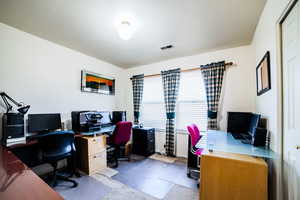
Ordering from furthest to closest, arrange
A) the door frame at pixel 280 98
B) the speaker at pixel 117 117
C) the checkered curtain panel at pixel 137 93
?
the checkered curtain panel at pixel 137 93
the speaker at pixel 117 117
the door frame at pixel 280 98

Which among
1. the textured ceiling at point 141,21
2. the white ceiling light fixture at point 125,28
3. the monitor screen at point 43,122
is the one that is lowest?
the monitor screen at point 43,122

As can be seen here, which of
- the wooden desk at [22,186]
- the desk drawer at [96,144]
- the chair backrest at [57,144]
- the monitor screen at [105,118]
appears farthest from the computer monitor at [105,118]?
the wooden desk at [22,186]

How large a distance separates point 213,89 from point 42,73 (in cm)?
347

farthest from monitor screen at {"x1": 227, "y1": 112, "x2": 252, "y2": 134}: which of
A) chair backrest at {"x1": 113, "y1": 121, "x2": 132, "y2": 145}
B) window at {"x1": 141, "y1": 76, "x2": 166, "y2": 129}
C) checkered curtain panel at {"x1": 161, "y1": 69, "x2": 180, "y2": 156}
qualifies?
chair backrest at {"x1": 113, "y1": 121, "x2": 132, "y2": 145}

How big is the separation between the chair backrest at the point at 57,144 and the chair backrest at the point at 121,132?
0.83 metres

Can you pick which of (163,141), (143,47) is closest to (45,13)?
(143,47)

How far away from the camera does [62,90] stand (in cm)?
281

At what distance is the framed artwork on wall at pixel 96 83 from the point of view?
318 centimetres

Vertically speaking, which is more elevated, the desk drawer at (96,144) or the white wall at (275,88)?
the white wall at (275,88)

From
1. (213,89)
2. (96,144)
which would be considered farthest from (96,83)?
(213,89)

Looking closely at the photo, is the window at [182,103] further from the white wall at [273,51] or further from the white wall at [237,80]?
the white wall at [273,51]

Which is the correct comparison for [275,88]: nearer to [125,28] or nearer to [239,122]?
[239,122]

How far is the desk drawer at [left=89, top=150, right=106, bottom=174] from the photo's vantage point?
2.52m

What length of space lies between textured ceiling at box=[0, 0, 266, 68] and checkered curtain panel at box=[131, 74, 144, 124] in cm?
116
